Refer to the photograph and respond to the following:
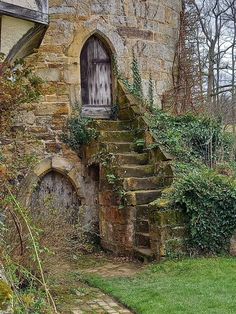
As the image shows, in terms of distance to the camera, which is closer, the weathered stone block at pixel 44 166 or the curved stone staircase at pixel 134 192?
the curved stone staircase at pixel 134 192

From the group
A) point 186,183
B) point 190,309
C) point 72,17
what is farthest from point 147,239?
point 72,17

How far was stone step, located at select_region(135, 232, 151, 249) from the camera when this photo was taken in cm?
884

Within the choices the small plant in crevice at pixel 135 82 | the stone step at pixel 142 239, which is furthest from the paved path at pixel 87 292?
the small plant in crevice at pixel 135 82

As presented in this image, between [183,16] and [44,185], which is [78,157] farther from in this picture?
[183,16]

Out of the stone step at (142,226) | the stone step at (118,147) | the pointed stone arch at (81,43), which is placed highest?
the pointed stone arch at (81,43)

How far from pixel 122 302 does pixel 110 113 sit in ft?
19.4

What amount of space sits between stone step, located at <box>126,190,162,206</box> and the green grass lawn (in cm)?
146

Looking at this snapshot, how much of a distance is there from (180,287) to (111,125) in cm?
500

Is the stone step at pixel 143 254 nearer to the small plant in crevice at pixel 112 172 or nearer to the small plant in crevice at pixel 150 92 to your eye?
the small plant in crevice at pixel 112 172

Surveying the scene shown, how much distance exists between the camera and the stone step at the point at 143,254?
839cm

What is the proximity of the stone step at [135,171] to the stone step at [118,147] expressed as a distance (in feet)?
1.74

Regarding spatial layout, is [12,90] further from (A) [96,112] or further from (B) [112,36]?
(B) [112,36]

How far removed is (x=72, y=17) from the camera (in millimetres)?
10977

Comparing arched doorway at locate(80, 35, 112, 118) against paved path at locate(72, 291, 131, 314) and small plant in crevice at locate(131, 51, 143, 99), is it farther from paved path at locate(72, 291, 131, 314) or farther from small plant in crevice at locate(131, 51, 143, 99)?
paved path at locate(72, 291, 131, 314)
